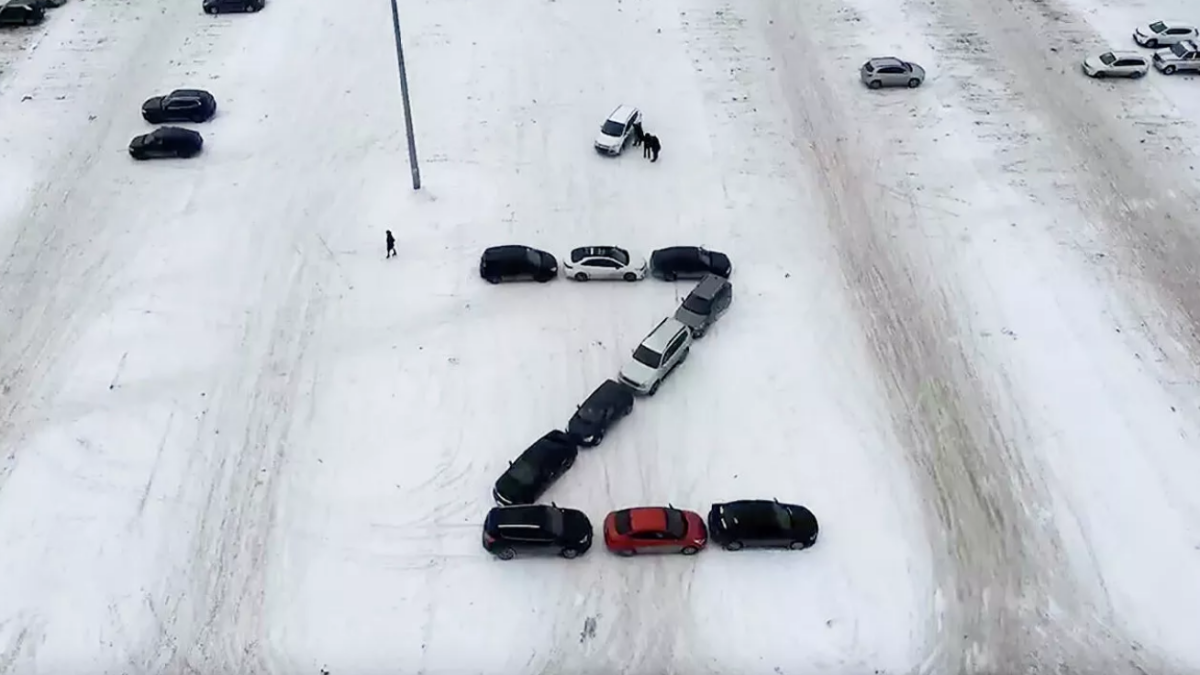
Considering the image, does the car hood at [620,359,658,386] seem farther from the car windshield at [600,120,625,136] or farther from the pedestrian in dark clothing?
the car windshield at [600,120,625,136]

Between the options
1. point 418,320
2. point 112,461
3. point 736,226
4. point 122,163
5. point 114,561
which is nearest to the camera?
point 114,561

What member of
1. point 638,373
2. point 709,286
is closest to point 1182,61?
point 709,286

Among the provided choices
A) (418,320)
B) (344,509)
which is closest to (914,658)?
(344,509)

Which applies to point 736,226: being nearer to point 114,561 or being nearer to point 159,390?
point 159,390

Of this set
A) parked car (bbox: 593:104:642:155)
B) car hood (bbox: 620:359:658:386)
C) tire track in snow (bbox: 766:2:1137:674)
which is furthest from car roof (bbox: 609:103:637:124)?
car hood (bbox: 620:359:658:386)

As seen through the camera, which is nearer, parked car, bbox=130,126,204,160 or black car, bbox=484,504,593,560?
black car, bbox=484,504,593,560

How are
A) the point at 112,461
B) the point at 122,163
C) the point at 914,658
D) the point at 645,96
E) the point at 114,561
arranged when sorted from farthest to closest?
1. the point at 645,96
2. the point at 122,163
3. the point at 112,461
4. the point at 114,561
5. the point at 914,658

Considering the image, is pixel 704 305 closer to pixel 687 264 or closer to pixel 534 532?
pixel 687 264

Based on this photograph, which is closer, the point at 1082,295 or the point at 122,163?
the point at 1082,295
